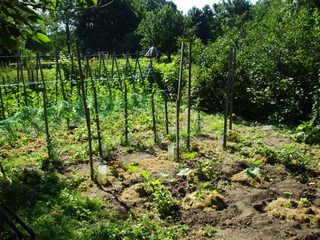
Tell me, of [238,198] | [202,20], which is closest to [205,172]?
[238,198]

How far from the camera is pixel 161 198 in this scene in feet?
14.7

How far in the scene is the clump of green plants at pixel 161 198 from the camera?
4.29 meters

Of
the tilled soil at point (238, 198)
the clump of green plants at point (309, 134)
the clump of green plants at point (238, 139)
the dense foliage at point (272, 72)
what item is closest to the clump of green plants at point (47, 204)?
the tilled soil at point (238, 198)

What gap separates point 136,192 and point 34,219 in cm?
124

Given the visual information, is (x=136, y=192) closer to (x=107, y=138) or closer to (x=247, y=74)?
(x=107, y=138)

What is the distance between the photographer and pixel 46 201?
4.49m

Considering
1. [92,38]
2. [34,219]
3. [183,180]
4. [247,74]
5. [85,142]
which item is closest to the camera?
[34,219]

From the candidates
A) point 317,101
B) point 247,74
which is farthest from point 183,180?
point 247,74

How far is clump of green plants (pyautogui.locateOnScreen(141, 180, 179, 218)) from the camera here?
14.1 feet

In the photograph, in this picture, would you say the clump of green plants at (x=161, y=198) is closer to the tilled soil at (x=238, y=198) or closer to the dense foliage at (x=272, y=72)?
the tilled soil at (x=238, y=198)

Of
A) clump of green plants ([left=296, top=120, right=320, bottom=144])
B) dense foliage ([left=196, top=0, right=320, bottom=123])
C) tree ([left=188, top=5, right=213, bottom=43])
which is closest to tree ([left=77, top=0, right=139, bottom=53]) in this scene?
tree ([left=188, top=5, right=213, bottom=43])

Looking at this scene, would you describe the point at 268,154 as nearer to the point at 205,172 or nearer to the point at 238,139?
the point at 238,139

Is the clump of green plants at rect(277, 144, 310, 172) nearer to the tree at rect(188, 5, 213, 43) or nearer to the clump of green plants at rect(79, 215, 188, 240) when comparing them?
the clump of green plants at rect(79, 215, 188, 240)

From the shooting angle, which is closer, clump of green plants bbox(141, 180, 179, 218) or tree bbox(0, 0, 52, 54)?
tree bbox(0, 0, 52, 54)
